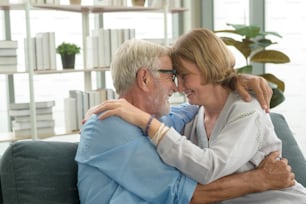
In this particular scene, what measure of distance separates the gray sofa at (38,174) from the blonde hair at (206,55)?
53cm

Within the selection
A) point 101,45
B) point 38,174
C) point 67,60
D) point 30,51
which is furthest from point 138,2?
point 38,174

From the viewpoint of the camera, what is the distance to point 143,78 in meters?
1.66

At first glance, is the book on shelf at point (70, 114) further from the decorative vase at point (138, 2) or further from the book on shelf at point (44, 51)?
the decorative vase at point (138, 2)

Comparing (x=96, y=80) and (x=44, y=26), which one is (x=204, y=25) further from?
(x=44, y=26)

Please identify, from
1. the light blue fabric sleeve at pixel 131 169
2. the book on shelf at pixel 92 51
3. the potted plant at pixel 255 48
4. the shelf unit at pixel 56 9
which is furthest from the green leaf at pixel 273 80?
the light blue fabric sleeve at pixel 131 169

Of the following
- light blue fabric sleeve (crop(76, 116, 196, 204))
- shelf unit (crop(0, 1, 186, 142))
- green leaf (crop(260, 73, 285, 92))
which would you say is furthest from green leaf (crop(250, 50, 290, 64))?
light blue fabric sleeve (crop(76, 116, 196, 204))

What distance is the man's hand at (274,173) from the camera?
5.15 ft

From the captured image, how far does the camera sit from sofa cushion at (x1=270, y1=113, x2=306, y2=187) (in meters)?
1.96

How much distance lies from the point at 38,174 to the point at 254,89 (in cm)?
80

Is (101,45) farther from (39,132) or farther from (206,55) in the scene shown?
(206,55)

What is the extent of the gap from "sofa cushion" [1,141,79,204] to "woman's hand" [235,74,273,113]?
2.14 ft

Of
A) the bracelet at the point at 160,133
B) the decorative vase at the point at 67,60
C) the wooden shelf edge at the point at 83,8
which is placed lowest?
the bracelet at the point at 160,133

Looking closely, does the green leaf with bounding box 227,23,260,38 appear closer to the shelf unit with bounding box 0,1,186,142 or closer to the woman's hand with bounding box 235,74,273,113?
the shelf unit with bounding box 0,1,186,142

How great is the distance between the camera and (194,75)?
165cm
